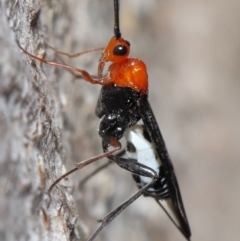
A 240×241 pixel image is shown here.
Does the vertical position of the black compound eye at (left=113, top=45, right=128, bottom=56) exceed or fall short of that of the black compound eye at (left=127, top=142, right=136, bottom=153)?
it exceeds it

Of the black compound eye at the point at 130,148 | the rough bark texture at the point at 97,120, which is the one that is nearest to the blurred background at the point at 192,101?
the rough bark texture at the point at 97,120

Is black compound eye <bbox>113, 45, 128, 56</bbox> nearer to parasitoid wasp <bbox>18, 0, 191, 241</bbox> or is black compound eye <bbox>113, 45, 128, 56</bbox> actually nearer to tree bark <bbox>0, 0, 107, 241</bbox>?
parasitoid wasp <bbox>18, 0, 191, 241</bbox>

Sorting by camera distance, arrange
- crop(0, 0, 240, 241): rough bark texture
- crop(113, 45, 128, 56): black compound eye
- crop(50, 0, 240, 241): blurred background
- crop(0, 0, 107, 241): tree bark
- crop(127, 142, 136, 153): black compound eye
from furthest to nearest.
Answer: crop(50, 0, 240, 241): blurred background
crop(127, 142, 136, 153): black compound eye
crop(113, 45, 128, 56): black compound eye
crop(0, 0, 240, 241): rough bark texture
crop(0, 0, 107, 241): tree bark

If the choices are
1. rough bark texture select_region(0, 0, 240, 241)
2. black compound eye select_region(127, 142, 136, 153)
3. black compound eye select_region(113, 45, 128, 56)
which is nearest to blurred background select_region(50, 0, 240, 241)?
rough bark texture select_region(0, 0, 240, 241)

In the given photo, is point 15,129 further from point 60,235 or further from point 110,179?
point 110,179

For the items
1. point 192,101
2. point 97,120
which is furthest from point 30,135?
point 192,101

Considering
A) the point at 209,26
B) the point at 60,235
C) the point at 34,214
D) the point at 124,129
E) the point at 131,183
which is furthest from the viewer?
the point at 209,26

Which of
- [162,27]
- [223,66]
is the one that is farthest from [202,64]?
[162,27]
